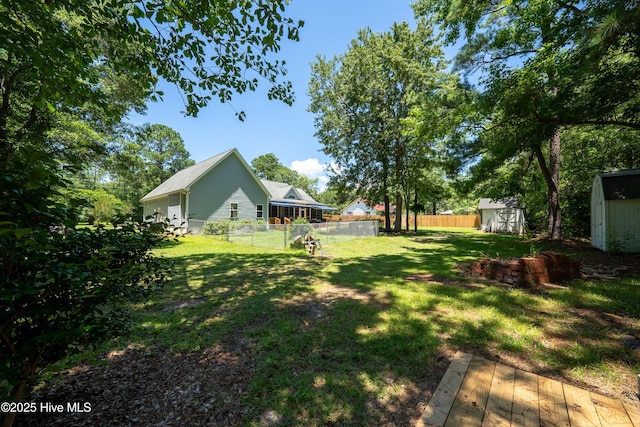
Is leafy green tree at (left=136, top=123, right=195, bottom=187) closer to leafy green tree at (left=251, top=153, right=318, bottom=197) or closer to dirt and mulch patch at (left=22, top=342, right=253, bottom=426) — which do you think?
leafy green tree at (left=251, top=153, right=318, bottom=197)

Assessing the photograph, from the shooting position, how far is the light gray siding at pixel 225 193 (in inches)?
657

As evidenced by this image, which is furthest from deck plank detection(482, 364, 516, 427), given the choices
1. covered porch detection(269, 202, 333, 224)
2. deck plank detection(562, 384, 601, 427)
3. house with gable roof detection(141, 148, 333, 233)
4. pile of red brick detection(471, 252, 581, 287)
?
covered porch detection(269, 202, 333, 224)

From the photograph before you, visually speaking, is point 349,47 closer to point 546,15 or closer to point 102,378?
point 546,15

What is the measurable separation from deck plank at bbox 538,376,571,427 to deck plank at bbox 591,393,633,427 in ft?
0.61

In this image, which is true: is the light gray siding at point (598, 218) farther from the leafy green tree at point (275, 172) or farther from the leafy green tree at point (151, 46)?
the leafy green tree at point (275, 172)

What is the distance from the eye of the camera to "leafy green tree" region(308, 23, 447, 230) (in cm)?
1698

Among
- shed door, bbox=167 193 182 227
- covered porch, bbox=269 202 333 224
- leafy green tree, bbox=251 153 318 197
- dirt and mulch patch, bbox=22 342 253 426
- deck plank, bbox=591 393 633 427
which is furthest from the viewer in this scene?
leafy green tree, bbox=251 153 318 197

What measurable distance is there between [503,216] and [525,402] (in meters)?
25.1

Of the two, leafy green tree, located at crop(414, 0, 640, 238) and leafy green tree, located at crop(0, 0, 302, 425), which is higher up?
leafy green tree, located at crop(414, 0, 640, 238)

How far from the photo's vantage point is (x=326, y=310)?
405cm

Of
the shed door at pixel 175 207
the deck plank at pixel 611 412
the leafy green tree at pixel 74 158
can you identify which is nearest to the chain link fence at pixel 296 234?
the shed door at pixel 175 207

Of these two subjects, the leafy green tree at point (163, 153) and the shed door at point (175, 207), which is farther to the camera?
the leafy green tree at point (163, 153)

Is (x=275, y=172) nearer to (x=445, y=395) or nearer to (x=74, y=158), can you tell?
(x=74, y=158)

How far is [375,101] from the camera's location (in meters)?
18.0
